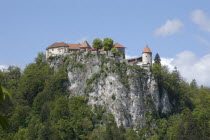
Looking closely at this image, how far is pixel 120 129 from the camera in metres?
66.9

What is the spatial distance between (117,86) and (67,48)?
14.2 meters

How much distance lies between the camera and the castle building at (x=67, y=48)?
7831 cm

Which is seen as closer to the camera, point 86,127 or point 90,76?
point 86,127

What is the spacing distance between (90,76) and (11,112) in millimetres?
15300

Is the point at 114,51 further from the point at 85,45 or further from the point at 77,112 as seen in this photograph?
the point at 77,112

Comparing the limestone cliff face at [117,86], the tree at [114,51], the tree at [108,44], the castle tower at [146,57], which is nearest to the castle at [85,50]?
the castle tower at [146,57]

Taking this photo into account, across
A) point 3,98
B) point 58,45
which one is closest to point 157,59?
point 58,45

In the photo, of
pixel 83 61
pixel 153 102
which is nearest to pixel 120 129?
pixel 153 102

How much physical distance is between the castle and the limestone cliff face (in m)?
2.47

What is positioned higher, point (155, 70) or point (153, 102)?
point (155, 70)

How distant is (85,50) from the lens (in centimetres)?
7781

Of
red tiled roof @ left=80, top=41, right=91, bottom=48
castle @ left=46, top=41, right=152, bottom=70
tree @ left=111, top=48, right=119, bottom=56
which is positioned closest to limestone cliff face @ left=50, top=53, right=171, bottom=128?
tree @ left=111, top=48, right=119, bottom=56

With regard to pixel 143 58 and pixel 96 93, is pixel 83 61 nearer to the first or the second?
pixel 96 93

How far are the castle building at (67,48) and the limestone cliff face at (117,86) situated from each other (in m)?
4.15
